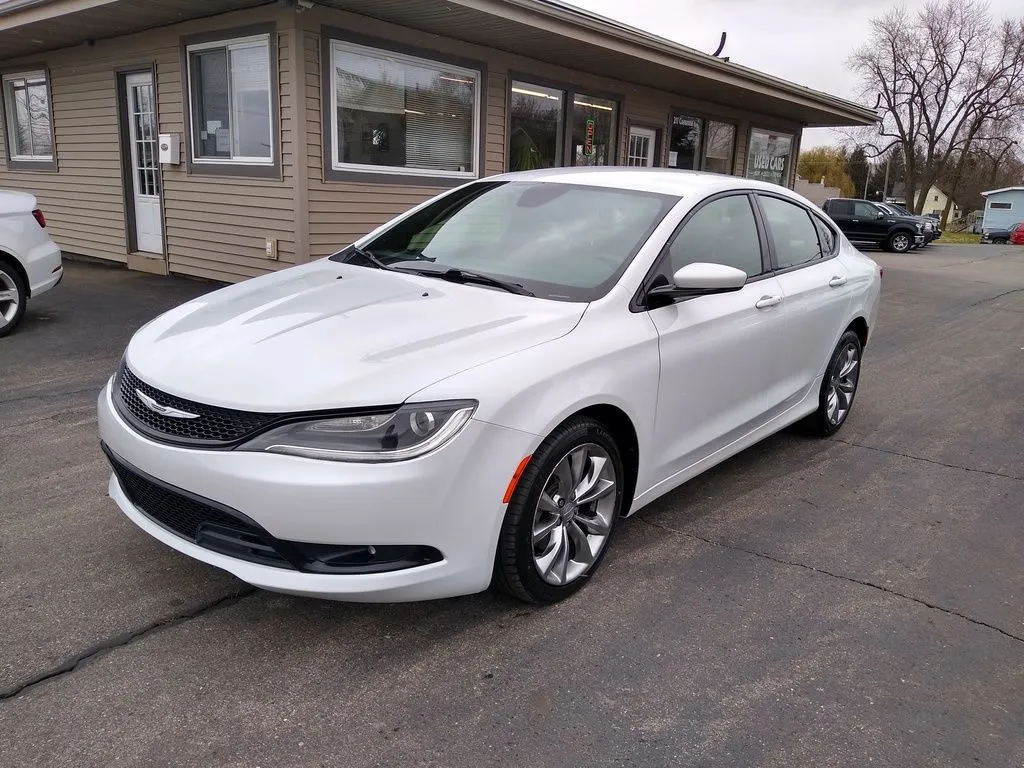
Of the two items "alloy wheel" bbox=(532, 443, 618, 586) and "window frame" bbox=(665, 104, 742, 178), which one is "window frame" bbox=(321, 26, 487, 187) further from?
"alloy wheel" bbox=(532, 443, 618, 586)

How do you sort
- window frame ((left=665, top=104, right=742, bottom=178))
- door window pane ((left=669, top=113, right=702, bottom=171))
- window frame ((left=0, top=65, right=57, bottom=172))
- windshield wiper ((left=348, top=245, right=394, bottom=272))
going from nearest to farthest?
windshield wiper ((left=348, top=245, right=394, bottom=272)), window frame ((left=0, top=65, right=57, bottom=172)), window frame ((left=665, top=104, right=742, bottom=178)), door window pane ((left=669, top=113, right=702, bottom=171))

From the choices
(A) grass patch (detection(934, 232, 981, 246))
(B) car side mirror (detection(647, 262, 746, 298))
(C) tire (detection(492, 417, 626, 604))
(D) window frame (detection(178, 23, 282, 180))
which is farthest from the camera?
(A) grass patch (detection(934, 232, 981, 246))

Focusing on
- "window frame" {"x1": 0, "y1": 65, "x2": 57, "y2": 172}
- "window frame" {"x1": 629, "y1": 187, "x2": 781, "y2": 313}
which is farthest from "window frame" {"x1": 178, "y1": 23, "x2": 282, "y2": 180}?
"window frame" {"x1": 629, "y1": 187, "x2": 781, "y2": 313}

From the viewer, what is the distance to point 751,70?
13.1 m

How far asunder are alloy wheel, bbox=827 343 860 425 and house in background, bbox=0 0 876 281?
534 centimetres

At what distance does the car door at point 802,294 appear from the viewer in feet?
14.3

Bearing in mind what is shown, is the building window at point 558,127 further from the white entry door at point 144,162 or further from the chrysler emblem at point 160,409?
the chrysler emblem at point 160,409

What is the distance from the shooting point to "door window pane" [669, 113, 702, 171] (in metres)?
14.5

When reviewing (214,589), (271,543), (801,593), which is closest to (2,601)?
(214,589)

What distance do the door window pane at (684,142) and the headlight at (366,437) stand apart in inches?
508

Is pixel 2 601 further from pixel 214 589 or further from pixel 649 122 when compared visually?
pixel 649 122

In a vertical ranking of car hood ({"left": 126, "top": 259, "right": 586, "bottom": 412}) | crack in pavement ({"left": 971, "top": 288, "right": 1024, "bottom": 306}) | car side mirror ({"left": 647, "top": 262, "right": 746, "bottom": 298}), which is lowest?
crack in pavement ({"left": 971, "top": 288, "right": 1024, "bottom": 306})

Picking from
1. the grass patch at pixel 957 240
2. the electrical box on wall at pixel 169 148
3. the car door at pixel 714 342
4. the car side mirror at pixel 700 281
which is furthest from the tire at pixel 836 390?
the grass patch at pixel 957 240

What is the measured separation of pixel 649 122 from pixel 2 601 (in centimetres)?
1266
